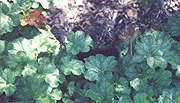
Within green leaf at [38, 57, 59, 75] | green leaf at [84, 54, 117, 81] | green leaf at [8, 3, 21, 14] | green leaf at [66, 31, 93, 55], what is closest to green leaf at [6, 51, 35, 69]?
green leaf at [38, 57, 59, 75]

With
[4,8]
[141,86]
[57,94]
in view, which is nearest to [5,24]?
[4,8]

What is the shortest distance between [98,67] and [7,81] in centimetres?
77

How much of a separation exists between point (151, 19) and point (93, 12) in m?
0.78

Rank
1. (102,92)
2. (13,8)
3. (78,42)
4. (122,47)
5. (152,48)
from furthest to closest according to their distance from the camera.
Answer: (122,47)
(13,8)
(78,42)
(152,48)
(102,92)

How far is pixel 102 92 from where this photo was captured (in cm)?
144

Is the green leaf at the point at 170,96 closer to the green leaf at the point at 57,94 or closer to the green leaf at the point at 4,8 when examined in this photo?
the green leaf at the point at 57,94

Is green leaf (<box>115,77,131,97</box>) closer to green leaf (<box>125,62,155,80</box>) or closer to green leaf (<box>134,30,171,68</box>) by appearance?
green leaf (<box>125,62,155,80</box>)

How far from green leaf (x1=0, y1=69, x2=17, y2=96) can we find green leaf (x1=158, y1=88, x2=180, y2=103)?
1.13 m

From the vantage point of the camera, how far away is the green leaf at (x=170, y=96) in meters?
1.28

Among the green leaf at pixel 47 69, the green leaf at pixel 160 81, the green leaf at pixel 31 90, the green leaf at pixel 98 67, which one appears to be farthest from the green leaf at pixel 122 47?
the green leaf at pixel 31 90

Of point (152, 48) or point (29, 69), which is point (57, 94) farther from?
point (152, 48)

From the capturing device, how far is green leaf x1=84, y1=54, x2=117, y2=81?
1.56 meters

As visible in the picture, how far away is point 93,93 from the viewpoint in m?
1.44

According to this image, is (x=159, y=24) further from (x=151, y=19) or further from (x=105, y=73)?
(x=105, y=73)
